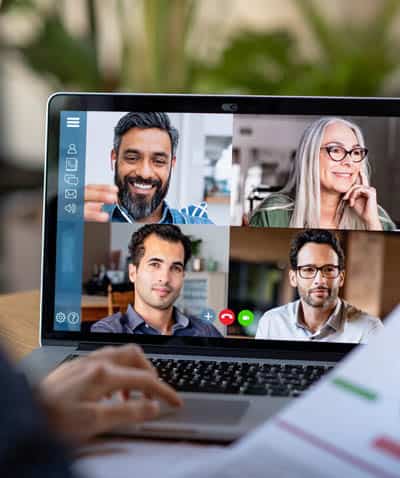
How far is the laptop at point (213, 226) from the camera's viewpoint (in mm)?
847

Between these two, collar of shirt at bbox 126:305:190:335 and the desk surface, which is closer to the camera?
the desk surface

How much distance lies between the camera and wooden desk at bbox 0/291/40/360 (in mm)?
907

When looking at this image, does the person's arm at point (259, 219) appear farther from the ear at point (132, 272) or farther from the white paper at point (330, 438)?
the white paper at point (330, 438)

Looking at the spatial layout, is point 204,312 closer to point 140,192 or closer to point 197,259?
point 197,259

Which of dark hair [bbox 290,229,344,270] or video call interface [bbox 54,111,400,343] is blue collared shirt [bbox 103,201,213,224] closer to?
video call interface [bbox 54,111,400,343]

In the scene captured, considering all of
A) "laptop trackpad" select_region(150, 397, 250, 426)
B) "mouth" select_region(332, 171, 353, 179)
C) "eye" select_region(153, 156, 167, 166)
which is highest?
"eye" select_region(153, 156, 167, 166)

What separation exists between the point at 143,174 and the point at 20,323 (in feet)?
1.07

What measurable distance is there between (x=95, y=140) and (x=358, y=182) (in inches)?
14.1

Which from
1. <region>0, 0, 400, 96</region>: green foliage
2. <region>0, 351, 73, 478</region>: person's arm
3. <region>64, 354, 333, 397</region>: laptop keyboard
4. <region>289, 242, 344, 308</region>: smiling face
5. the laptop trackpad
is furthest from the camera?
<region>0, 0, 400, 96</region>: green foliage

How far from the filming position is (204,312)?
88 cm

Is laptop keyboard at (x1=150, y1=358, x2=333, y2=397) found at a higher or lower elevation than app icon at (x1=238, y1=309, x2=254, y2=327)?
lower

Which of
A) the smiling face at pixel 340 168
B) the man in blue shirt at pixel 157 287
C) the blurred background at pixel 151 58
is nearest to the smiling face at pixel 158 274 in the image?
the man in blue shirt at pixel 157 287

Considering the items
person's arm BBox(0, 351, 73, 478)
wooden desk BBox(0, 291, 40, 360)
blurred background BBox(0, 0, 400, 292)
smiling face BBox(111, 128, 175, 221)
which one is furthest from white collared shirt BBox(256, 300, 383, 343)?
blurred background BBox(0, 0, 400, 292)

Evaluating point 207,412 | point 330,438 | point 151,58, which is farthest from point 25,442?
point 151,58
